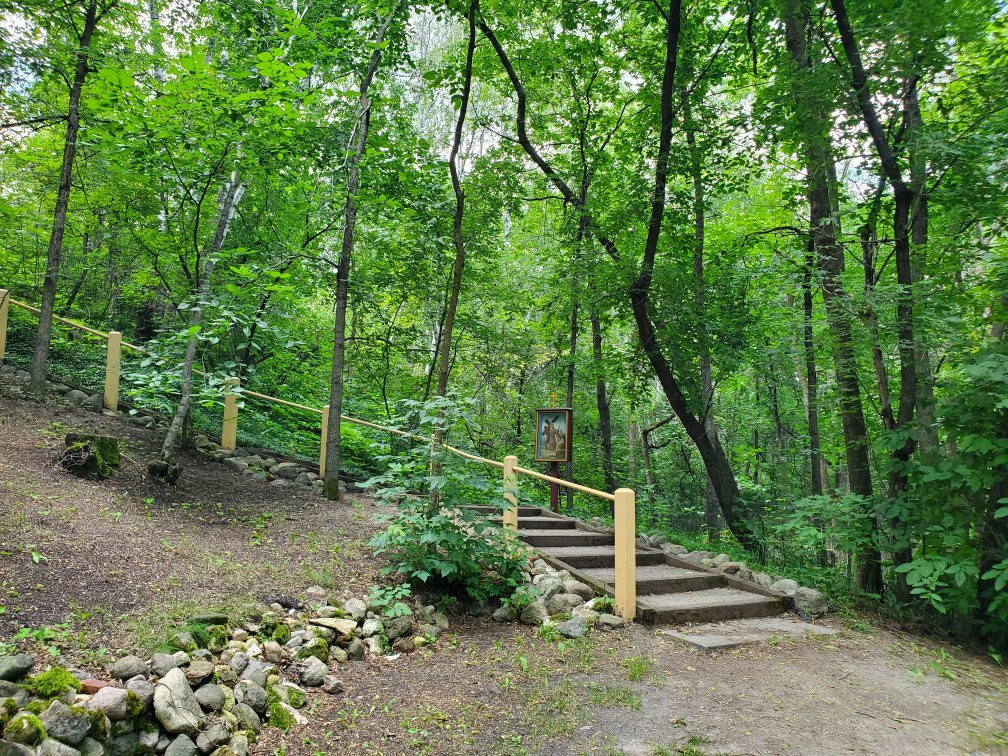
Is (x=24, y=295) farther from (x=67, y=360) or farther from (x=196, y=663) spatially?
(x=196, y=663)

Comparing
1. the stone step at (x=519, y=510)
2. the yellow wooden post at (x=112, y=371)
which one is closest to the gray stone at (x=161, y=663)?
the stone step at (x=519, y=510)

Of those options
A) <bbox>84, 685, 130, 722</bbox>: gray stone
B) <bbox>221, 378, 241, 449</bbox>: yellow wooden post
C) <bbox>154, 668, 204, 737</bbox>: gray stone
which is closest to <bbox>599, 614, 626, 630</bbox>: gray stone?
<bbox>154, 668, 204, 737</bbox>: gray stone

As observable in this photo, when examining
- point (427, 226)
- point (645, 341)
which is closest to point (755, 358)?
point (645, 341)

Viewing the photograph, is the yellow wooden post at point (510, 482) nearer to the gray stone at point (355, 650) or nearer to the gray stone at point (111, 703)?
the gray stone at point (355, 650)

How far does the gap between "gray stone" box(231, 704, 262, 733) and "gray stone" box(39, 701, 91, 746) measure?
693 millimetres

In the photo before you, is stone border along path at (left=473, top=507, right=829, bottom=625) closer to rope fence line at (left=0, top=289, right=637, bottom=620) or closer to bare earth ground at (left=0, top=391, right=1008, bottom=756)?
rope fence line at (left=0, top=289, right=637, bottom=620)

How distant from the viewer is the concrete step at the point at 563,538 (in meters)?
6.38

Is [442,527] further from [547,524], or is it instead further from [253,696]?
[547,524]

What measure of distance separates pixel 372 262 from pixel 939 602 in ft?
27.0

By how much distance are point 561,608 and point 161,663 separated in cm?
308

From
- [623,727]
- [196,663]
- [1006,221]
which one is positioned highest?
[1006,221]

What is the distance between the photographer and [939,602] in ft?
13.5

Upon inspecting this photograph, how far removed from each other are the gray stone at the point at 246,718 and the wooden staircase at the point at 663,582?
3109 mm

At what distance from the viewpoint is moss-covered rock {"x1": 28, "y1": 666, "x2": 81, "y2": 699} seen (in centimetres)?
234
